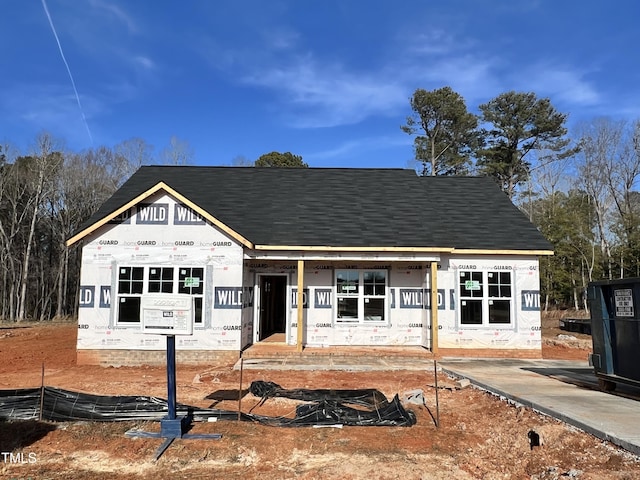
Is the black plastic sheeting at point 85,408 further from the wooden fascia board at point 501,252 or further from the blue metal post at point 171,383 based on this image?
the wooden fascia board at point 501,252

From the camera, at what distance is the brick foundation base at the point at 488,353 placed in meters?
13.8

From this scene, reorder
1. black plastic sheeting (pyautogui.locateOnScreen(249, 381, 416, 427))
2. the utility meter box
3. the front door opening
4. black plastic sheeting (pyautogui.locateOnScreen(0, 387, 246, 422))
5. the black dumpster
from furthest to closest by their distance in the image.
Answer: the front door opening < the black dumpster < black plastic sheeting (pyautogui.locateOnScreen(0, 387, 246, 422)) < black plastic sheeting (pyautogui.locateOnScreen(249, 381, 416, 427)) < the utility meter box

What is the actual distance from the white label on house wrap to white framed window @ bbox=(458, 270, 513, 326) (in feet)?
19.6

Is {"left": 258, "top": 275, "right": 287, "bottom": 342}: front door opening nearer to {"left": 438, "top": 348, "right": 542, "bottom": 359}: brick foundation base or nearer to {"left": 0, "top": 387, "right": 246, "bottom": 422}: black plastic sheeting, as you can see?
{"left": 438, "top": 348, "right": 542, "bottom": 359}: brick foundation base

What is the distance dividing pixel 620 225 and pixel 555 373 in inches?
1058

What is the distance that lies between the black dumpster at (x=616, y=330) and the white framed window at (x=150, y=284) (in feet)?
31.5

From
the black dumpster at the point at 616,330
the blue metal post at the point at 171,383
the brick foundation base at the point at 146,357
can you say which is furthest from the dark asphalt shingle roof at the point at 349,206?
the blue metal post at the point at 171,383

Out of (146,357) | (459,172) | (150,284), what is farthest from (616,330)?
(459,172)

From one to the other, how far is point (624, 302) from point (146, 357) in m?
11.5

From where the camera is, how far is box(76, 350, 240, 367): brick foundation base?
41.7ft

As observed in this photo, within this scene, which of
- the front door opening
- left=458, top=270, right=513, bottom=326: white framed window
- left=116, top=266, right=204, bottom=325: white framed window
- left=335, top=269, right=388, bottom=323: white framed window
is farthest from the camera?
the front door opening

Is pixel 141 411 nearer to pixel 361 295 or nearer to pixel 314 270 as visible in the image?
pixel 314 270

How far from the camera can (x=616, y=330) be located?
802cm

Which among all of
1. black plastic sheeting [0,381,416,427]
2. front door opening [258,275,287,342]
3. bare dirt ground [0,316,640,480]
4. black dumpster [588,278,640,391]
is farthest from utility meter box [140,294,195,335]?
front door opening [258,275,287,342]
